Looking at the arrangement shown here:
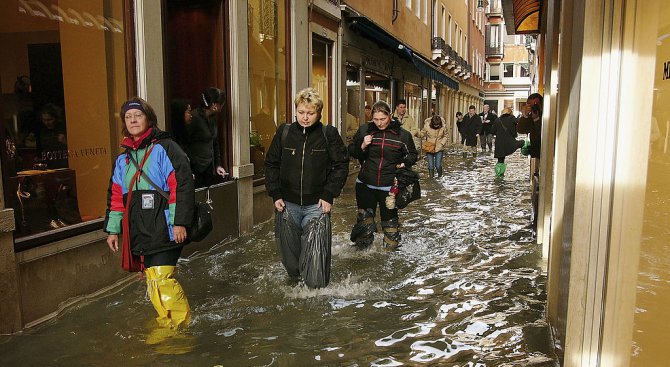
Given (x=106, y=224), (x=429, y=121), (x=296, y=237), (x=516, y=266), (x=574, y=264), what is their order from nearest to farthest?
(x=574, y=264) → (x=106, y=224) → (x=296, y=237) → (x=516, y=266) → (x=429, y=121)

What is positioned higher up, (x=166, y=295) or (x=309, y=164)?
(x=309, y=164)

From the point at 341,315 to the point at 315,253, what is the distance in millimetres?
680

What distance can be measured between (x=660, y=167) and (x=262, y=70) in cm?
821

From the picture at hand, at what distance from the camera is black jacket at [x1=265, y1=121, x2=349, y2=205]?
17.9 feet

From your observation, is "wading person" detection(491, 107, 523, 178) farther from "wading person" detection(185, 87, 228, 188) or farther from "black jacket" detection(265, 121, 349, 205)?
"black jacket" detection(265, 121, 349, 205)

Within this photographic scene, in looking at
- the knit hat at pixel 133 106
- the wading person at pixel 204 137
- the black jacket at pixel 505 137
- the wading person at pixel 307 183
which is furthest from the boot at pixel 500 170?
the knit hat at pixel 133 106

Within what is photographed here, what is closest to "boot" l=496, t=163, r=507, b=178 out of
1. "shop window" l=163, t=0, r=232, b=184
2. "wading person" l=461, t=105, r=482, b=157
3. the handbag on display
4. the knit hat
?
the handbag on display

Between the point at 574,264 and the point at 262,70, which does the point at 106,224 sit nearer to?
the point at 574,264

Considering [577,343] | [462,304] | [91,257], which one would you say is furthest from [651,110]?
[91,257]

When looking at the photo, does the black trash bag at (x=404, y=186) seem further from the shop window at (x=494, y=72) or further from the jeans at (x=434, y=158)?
the shop window at (x=494, y=72)

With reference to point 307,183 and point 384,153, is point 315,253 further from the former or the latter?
point 384,153

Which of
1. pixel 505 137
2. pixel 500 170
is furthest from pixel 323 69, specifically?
pixel 500 170

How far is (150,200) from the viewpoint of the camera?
14.2 feet

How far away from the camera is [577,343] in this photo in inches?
118
